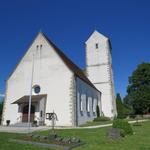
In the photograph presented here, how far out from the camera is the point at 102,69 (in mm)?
40656

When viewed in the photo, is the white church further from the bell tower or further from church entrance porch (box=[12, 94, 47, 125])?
the bell tower

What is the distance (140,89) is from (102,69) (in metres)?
9.61

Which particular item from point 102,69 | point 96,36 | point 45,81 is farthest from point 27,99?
point 96,36

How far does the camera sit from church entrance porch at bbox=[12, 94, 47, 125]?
25531mm

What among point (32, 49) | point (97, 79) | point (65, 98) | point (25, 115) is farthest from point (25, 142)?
point (97, 79)

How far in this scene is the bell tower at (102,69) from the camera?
129 feet

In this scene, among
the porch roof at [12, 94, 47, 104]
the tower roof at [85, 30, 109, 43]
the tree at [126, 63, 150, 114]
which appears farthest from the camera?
the tower roof at [85, 30, 109, 43]

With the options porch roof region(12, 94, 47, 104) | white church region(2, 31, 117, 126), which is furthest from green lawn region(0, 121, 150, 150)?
porch roof region(12, 94, 47, 104)

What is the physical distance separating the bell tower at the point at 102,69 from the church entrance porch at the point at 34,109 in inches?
650

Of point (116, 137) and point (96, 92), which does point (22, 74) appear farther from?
point (116, 137)

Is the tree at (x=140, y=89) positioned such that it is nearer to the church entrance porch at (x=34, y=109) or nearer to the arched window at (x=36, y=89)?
the arched window at (x=36, y=89)

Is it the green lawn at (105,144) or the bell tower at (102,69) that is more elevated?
the bell tower at (102,69)

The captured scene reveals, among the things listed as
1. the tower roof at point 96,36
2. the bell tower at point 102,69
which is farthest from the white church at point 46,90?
the tower roof at point 96,36

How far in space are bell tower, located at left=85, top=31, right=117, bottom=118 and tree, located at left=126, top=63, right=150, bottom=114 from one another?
4.90 metres
